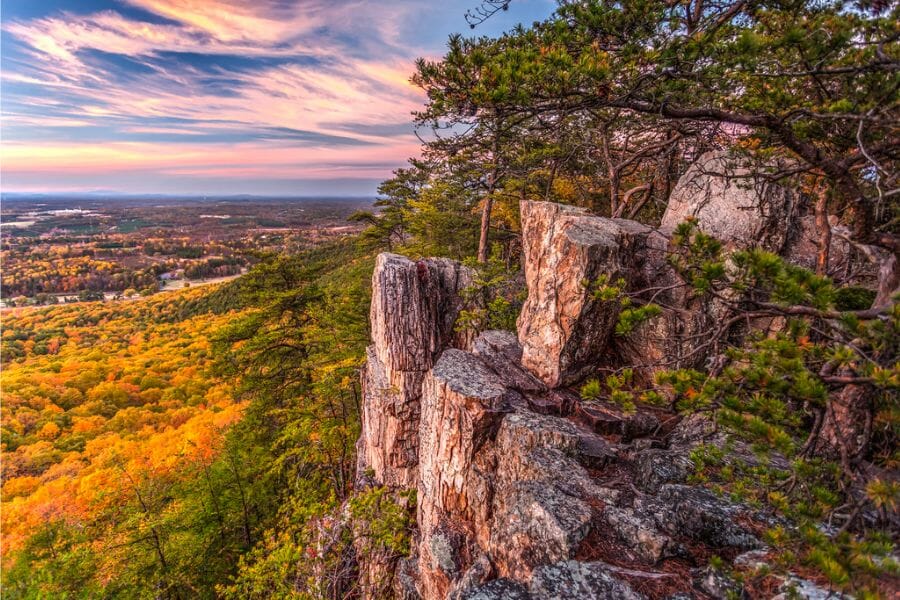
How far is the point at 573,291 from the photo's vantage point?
318 inches

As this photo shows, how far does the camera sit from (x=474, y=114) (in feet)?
18.2

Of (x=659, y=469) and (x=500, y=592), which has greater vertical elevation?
(x=659, y=469)

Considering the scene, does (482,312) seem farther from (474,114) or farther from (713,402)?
(713,402)

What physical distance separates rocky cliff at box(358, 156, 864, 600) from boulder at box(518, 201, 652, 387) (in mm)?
36

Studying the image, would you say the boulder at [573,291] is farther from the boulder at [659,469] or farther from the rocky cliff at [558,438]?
the boulder at [659,469]

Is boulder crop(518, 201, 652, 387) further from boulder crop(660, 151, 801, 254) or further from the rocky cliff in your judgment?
boulder crop(660, 151, 801, 254)

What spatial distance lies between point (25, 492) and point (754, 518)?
39.1 meters

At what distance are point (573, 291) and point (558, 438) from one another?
127 inches

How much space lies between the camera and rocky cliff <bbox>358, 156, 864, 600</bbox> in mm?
4719

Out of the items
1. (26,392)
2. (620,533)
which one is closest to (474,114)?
(620,533)

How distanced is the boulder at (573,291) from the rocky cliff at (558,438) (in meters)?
0.04

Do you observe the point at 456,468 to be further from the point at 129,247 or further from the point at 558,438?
the point at 129,247

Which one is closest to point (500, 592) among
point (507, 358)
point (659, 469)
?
point (659, 469)

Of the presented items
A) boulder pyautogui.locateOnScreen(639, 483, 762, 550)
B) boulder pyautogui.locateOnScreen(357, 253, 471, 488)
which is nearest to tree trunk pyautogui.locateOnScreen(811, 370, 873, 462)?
boulder pyautogui.locateOnScreen(639, 483, 762, 550)
